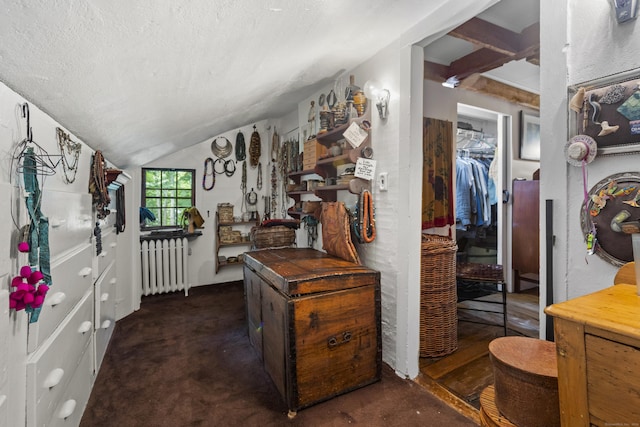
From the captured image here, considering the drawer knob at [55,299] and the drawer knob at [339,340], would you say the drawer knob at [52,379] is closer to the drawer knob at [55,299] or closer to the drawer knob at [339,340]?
the drawer knob at [55,299]

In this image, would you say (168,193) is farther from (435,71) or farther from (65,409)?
(435,71)

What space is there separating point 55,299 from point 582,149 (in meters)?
2.06

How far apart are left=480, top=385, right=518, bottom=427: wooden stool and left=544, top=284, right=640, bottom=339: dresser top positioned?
16.4 inches

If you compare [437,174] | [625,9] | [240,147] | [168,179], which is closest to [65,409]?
[625,9]

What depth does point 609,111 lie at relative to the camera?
1069 mm

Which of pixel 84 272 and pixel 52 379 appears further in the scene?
pixel 84 272

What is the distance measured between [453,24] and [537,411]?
184 cm

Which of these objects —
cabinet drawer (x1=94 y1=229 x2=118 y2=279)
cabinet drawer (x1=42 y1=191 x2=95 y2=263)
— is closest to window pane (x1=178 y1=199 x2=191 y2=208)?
cabinet drawer (x1=94 y1=229 x2=118 y2=279)

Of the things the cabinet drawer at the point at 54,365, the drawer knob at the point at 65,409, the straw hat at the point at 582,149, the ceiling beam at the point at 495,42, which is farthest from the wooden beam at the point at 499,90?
the drawer knob at the point at 65,409

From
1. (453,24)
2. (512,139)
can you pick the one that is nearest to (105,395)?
(453,24)

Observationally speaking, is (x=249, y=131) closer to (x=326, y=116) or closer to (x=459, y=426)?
(x=326, y=116)

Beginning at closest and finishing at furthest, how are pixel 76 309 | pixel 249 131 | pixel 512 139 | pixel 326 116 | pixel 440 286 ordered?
pixel 76 309 < pixel 440 286 < pixel 326 116 < pixel 512 139 < pixel 249 131

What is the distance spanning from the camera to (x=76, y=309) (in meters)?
1.55

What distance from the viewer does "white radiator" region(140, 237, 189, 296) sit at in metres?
3.74
